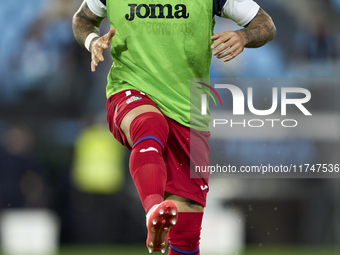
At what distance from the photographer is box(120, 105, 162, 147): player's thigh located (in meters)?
2.83

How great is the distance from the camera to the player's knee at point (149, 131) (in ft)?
8.75

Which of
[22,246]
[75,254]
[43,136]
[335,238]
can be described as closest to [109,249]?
[75,254]

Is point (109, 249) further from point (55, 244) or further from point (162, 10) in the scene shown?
point (162, 10)

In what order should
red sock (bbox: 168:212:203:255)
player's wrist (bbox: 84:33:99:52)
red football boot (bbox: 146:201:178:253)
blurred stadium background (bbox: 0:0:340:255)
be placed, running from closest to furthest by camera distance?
red football boot (bbox: 146:201:178:253), player's wrist (bbox: 84:33:99:52), red sock (bbox: 168:212:203:255), blurred stadium background (bbox: 0:0:340:255)

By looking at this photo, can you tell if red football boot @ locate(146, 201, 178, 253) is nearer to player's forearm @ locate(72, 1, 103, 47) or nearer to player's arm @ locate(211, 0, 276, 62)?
player's arm @ locate(211, 0, 276, 62)

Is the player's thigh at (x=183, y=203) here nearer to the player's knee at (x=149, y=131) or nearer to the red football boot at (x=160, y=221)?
the player's knee at (x=149, y=131)

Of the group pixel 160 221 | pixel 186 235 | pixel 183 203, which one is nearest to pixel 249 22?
pixel 183 203

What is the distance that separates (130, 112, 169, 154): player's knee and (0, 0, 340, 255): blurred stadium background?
157 inches

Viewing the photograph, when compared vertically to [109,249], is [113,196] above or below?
above

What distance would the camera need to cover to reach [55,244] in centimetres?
663

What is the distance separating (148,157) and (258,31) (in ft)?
3.65

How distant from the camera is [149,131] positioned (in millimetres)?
2697

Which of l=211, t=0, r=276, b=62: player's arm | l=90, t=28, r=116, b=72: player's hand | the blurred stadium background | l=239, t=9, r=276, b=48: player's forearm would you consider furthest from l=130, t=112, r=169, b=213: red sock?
the blurred stadium background

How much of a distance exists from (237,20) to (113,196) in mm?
4004
